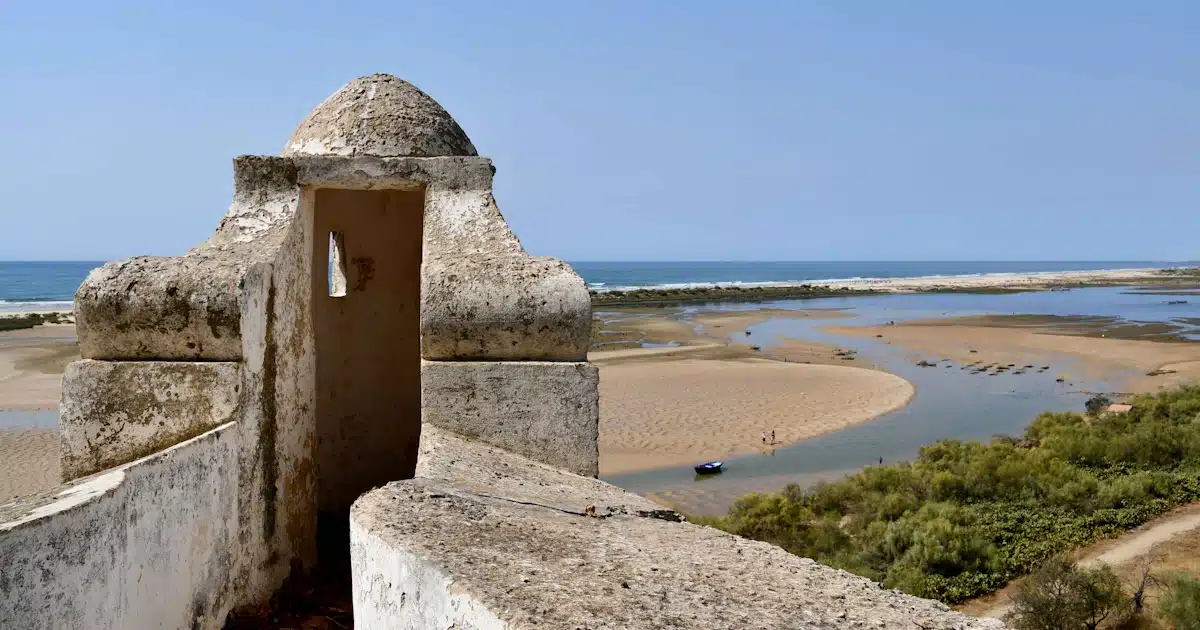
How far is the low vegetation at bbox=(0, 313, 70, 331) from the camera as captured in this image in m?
40.1

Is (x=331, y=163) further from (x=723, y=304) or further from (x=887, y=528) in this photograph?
(x=723, y=304)

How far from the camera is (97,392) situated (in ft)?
11.4

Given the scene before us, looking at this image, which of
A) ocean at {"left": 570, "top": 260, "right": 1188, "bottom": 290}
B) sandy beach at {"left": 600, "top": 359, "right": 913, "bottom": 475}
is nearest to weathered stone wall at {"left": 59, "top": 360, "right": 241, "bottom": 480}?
sandy beach at {"left": 600, "top": 359, "right": 913, "bottom": 475}

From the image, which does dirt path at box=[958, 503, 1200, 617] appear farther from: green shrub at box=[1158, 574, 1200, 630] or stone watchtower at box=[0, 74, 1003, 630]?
Answer: stone watchtower at box=[0, 74, 1003, 630]

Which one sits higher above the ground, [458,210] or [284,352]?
[458,210]

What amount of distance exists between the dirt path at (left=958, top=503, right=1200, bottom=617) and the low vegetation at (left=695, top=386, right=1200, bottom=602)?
0.14 m

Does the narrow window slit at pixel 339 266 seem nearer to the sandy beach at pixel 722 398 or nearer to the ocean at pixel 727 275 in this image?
the sandy beach at pixel 722 398

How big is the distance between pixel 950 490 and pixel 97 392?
12045 mm

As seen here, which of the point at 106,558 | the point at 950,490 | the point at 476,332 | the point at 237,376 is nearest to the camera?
the point at 106,558

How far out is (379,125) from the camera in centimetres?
459

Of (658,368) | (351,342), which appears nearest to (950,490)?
(351,342)

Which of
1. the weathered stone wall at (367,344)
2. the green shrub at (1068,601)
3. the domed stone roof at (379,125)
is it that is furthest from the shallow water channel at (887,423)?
the domed stone roof at (379,125)

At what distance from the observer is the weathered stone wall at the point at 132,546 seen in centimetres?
223

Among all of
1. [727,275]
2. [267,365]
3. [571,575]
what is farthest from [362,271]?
[727,275]
